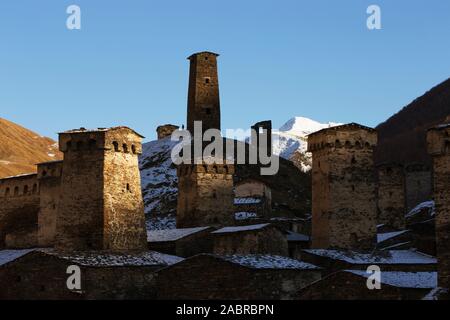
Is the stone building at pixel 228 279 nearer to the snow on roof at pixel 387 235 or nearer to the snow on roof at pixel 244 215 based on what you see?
the snow on roof at pixel 387 235

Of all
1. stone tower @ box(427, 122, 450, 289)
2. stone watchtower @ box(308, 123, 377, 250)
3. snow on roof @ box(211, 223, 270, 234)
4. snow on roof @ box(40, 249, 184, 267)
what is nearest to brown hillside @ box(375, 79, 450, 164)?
stone watchtower @ box(308, 123, 377, 250)

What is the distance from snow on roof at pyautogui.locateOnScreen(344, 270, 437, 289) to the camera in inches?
1620

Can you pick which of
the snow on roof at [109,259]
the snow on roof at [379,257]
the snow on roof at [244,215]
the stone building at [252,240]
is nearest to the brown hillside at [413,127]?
the snow on roof at [244,215]

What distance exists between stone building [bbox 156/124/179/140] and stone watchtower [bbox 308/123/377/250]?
183ft

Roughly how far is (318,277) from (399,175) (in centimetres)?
2400

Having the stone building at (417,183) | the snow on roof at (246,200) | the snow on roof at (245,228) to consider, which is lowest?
the snow on roof at (245,228)

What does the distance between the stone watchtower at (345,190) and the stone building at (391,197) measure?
1113 centimetres

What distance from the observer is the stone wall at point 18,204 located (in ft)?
224

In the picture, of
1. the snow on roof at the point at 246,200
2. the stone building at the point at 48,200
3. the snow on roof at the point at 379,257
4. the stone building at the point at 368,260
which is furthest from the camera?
the snow on roof at the point at 246,200

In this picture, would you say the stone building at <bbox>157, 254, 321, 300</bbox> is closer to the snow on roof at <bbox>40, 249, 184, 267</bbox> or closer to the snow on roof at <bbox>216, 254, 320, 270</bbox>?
the snow on roof at <bbox>216, 254, 320, 270</bbox>

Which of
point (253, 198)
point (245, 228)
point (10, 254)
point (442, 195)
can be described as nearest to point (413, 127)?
point (253, 198)
